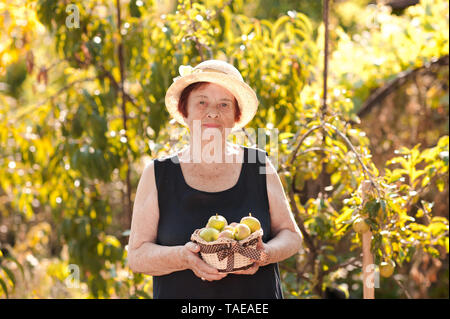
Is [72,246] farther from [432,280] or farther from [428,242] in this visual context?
[432,280]

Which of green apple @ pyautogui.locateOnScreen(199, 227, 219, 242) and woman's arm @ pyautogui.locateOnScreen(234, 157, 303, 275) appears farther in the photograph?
woman's arm @ pyautogui.locateOnScreen(234, 157, 303, 275)

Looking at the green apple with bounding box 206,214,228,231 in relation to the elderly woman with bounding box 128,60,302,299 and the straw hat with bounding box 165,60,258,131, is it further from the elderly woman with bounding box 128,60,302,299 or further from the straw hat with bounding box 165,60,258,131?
the straw hat with bounding box 165,60,258,131

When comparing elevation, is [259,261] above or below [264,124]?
below

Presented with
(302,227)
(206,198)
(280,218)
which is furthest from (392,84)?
(206,198)

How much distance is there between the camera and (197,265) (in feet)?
5.77

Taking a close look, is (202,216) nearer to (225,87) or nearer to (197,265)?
(197,265)

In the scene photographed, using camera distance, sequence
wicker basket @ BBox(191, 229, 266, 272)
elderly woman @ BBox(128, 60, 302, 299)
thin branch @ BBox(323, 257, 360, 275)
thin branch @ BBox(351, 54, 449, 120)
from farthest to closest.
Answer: thin branch @ BBox(351, 54, 449, 120) < thin branch @ BBox(323, 257, 360, 275) < elderly woman @ BBox(128, 60, 302, 299) < wicker basket @ BBox(191, 229, 266, 272)

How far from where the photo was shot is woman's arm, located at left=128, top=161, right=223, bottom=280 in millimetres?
1812

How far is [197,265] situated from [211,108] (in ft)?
1.69

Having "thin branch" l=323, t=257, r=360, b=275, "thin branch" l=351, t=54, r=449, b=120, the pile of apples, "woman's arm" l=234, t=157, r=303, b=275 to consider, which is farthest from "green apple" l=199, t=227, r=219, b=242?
"thin branch" l=351, t=54, r=449, b=120

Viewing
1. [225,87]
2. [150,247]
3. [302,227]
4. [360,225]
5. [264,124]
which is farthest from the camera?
[264,124]

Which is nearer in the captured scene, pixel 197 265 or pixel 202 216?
pixel 197 265

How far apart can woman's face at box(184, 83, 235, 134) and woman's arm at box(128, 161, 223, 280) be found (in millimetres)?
229
